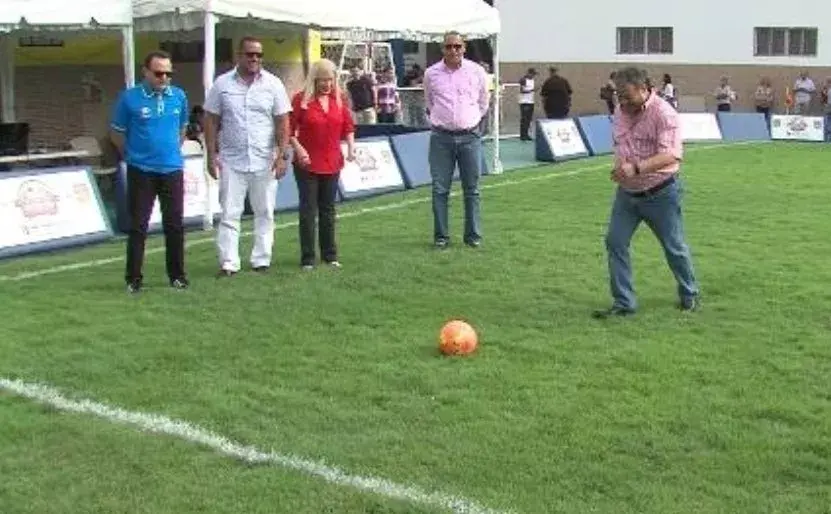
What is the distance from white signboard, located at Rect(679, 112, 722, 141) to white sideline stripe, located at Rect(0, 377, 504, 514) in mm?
22452

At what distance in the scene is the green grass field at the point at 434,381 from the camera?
5.04 metres

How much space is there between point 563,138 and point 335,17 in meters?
8.39

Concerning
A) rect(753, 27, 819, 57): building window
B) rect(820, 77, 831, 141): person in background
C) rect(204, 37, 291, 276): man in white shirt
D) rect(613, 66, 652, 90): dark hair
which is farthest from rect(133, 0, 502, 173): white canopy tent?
rect(753, 27, 819, 57): building window

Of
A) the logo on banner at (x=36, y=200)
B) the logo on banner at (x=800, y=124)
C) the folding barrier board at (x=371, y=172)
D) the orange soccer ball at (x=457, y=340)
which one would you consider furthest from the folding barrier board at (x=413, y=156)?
the logo on banner at (x=800, y=124)

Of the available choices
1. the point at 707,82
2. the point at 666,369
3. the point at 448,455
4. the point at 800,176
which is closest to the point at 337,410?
the point at 448,455

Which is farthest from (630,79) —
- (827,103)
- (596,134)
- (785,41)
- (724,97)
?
(785,41)

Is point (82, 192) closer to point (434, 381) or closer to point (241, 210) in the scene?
point (241, 210)

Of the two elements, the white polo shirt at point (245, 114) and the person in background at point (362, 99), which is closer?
Result: the white polo shirt at point (245, 114)

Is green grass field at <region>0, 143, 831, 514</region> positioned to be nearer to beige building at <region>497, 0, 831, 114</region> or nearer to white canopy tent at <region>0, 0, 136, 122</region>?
white canopy tent at <region>0, 0, 136, 122</region>

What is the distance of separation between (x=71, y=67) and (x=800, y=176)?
11.5 m

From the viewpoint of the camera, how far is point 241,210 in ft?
32.1

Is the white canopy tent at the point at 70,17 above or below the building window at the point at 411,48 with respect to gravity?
below

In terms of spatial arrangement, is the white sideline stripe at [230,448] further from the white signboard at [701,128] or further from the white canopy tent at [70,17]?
the white signboard at [701,128]

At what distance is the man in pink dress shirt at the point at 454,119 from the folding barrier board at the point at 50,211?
3616 mm
